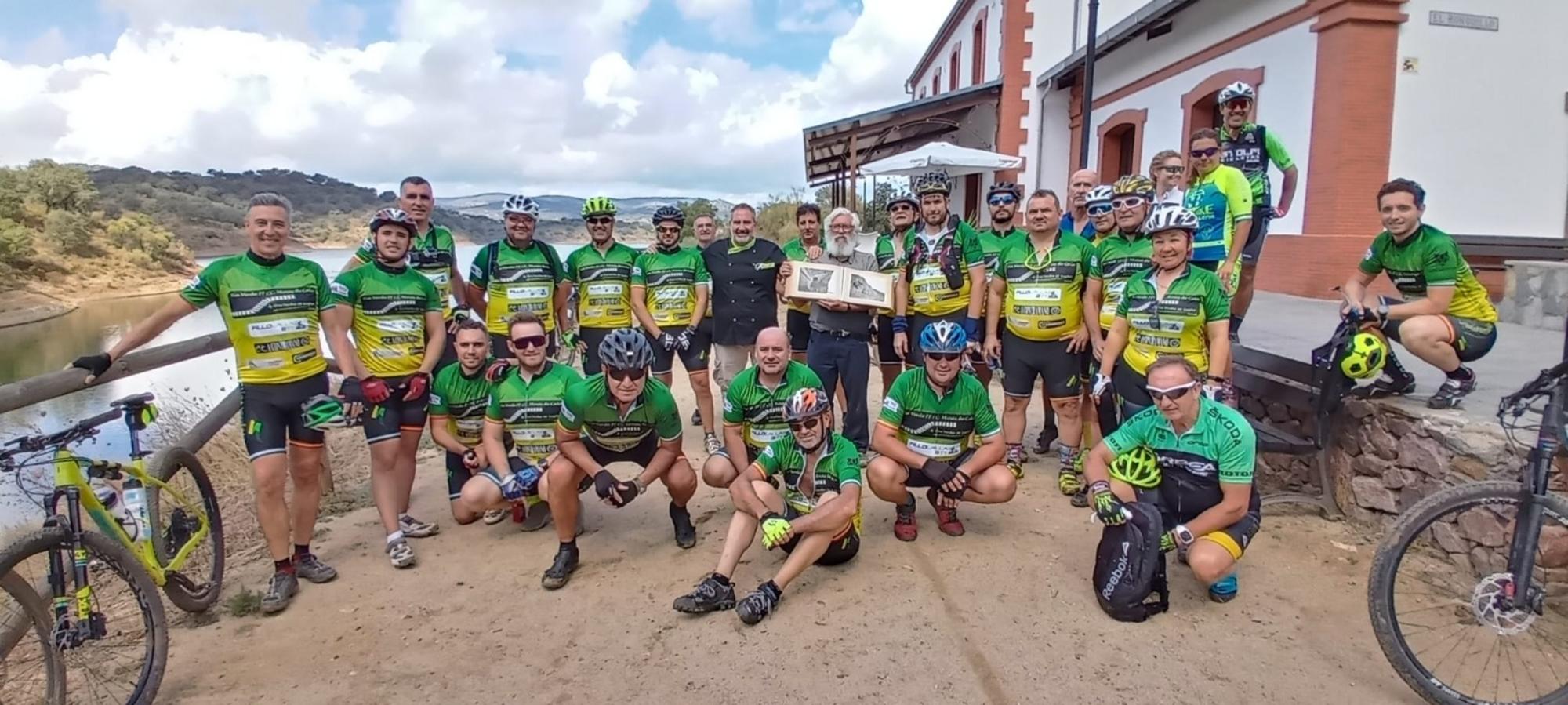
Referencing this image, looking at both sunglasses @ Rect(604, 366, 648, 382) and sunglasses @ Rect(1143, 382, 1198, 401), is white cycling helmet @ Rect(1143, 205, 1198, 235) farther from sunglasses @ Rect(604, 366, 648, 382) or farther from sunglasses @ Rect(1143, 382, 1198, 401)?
sunglasses @ Rect(604, 366, 648, 382)

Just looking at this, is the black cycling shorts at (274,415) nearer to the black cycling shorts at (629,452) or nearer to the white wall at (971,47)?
the black cycling shorts at (629,452)

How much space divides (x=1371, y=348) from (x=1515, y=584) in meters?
1.80

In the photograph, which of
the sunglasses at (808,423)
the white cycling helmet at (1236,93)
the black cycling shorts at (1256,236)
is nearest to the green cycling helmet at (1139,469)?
the sunglasses at (808,423)

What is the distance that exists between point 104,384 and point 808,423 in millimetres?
5575

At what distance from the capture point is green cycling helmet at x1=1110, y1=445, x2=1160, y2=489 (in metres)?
3.68

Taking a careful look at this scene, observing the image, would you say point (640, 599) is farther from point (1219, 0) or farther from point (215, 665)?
point (1219, 0)

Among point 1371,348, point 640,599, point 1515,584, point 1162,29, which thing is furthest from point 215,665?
point 1162,29

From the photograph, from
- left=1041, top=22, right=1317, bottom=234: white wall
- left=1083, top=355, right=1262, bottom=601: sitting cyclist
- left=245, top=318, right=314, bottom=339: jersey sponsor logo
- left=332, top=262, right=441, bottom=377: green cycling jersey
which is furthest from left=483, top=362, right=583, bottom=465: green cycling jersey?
left=1041, top=22, right=1317, bottom=234: white wall

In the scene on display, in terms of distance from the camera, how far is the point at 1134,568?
3.53 meters

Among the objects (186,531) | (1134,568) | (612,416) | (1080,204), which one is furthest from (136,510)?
(1080,204)

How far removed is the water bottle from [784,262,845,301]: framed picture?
3.77m

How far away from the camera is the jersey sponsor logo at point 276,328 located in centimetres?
387

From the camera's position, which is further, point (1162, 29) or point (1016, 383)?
point (1162, 29)

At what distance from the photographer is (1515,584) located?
110 inches
